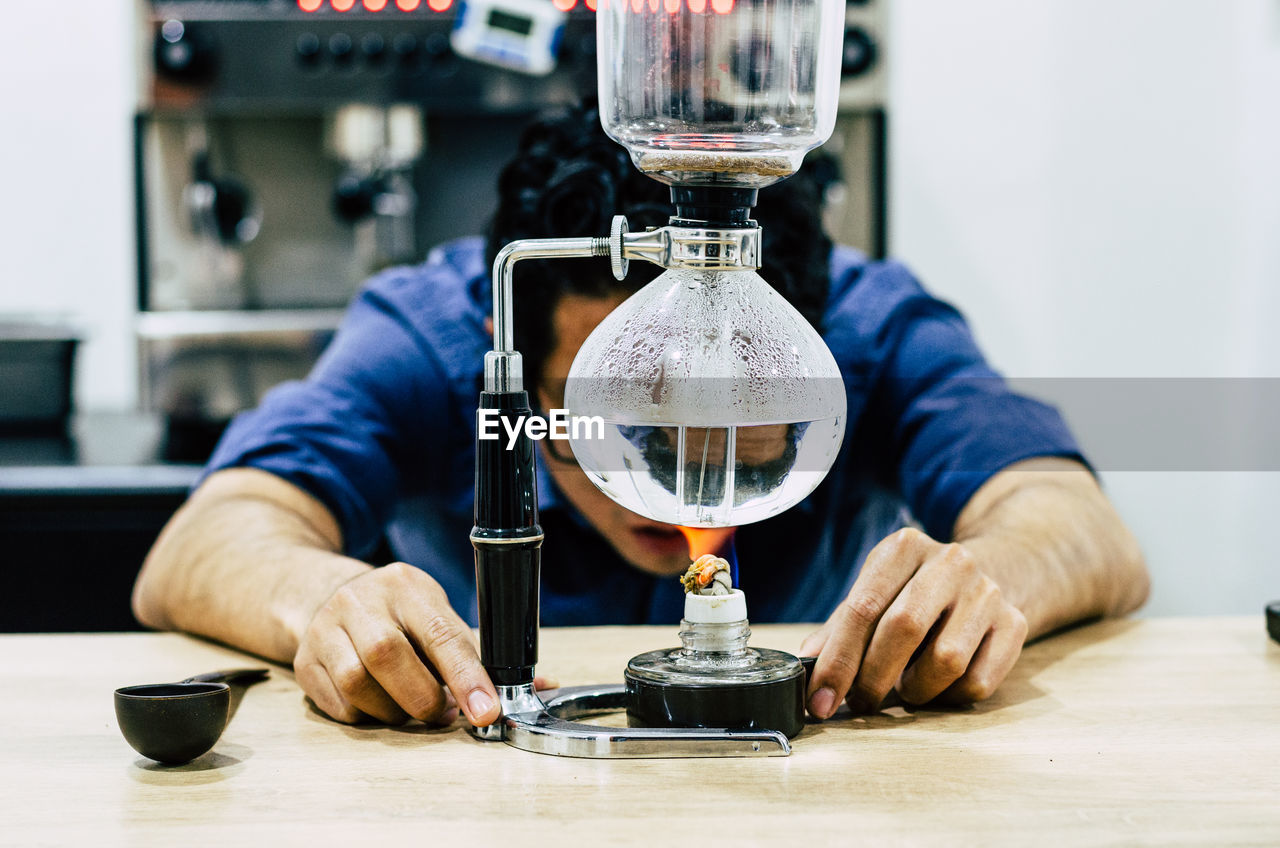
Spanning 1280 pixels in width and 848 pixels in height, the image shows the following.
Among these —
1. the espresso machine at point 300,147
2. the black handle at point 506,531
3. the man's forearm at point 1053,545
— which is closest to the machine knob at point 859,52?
the espresso machine at point 300,147

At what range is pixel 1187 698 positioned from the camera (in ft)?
3.04

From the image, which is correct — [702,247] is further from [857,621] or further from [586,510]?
[586,510]

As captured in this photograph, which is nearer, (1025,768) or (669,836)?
(669,836)

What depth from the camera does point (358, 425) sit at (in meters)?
1.42

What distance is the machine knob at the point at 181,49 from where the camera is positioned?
241 centimetres

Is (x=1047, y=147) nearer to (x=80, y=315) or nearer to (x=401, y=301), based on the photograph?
(x=401, y=301)

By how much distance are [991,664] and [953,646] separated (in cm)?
5

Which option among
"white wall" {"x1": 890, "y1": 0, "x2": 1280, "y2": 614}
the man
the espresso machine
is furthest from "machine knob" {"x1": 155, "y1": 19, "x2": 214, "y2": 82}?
"white wall" {"x1": 890, "y1": 0, "x2": 1280, "y2": 614}

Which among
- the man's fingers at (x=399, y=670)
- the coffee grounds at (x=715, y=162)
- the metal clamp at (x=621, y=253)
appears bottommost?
the man's fingers at (x=399, y=670)

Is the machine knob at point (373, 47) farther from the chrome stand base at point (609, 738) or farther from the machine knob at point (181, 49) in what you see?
the chrome stand base at point (609, 738)

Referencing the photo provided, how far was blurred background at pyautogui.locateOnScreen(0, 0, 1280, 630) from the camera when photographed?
2.43 m

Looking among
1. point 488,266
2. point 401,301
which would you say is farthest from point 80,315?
point 488,266

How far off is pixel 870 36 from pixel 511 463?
72.8 inches

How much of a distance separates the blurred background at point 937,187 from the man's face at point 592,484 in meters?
1.22
